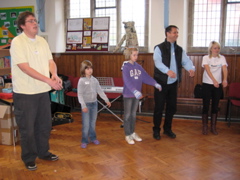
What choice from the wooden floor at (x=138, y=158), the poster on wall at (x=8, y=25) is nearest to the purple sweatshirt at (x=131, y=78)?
the wooden floor at (x=138, y=158)

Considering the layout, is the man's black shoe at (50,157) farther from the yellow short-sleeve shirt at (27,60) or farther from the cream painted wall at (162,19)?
the cream painted wall at (162,19)

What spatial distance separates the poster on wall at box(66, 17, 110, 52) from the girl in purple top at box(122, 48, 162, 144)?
8.14 ft

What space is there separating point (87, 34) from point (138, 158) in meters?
3.70

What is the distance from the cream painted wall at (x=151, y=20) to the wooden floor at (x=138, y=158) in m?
2.21

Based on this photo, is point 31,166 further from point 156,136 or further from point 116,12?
point 116,12

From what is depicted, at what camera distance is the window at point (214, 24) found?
537 cm

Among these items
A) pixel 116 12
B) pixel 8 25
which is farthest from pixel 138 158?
pixel 8 25

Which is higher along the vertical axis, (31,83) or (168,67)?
(168,67)

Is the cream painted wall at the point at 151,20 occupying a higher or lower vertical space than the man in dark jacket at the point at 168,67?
higher

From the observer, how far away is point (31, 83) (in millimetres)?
2584

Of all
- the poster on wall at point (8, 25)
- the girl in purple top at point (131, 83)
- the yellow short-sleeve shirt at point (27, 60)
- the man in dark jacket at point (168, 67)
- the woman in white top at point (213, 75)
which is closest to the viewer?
the yellow short-sleeve shirt at point (27, 60)

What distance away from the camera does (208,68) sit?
12.9ft

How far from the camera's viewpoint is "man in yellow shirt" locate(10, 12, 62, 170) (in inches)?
97.7

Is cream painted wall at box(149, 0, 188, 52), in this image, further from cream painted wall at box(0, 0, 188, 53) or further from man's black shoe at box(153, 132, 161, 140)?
man's black shoe at box(153, 132, 161, 140)
